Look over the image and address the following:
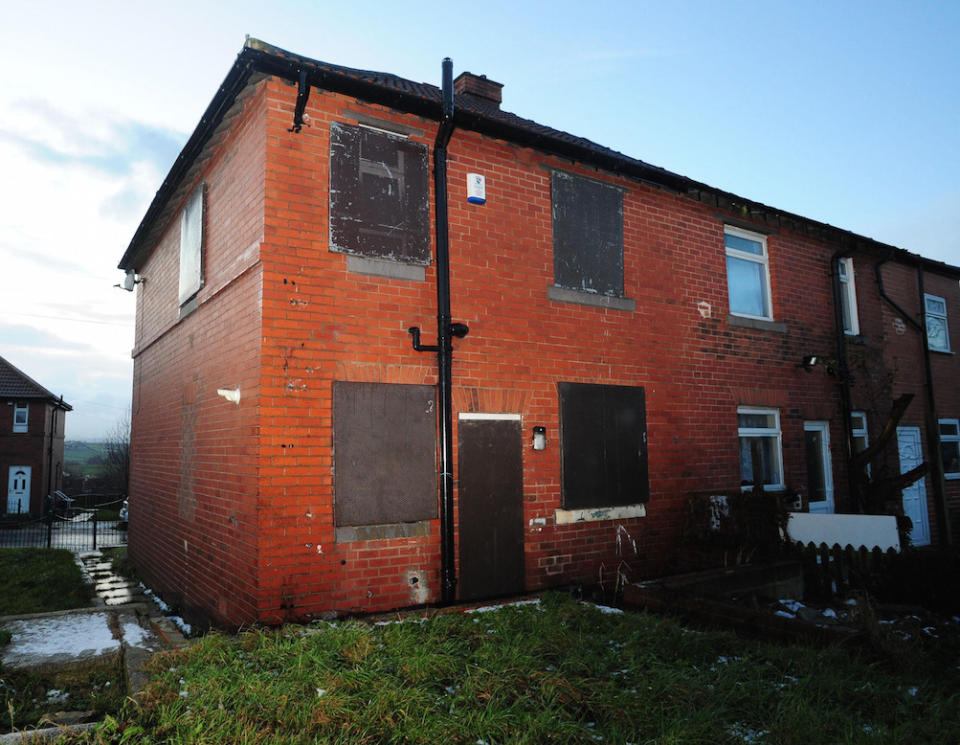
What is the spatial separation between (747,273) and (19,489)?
126 ft

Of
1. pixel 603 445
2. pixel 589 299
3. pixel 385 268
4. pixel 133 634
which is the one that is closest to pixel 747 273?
pixel 589 299

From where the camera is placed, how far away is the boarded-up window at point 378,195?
6730 millimetres

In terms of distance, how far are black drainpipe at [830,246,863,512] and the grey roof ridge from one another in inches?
24.4

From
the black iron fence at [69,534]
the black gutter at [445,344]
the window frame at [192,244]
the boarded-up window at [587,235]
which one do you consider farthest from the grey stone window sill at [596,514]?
the black iron fence at [69,534]

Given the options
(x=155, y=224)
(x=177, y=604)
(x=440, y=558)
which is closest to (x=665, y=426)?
(x=440, y=558)

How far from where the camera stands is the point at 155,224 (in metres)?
10.8

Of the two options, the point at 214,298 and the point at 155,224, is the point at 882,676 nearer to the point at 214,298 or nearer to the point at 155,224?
the point at 214,298

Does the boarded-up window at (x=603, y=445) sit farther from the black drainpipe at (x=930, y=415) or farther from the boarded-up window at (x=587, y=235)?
the black drainpipe at (x=930, y=415)

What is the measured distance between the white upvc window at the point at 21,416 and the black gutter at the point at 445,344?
35.9 meters

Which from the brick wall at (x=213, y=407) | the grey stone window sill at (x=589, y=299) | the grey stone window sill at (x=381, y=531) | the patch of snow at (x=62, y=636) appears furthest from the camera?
the grey stone window sill at (x=589, y=299)

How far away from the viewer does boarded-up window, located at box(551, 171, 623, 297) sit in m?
8.30

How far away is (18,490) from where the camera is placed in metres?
33.9

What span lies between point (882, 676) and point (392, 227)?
5.97m

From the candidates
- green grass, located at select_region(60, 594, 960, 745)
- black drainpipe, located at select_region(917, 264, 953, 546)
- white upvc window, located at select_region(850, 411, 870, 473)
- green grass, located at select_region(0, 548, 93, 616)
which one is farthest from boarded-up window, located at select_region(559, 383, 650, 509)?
black drainpipe, located at select_region(917, 264, 953, 546)
